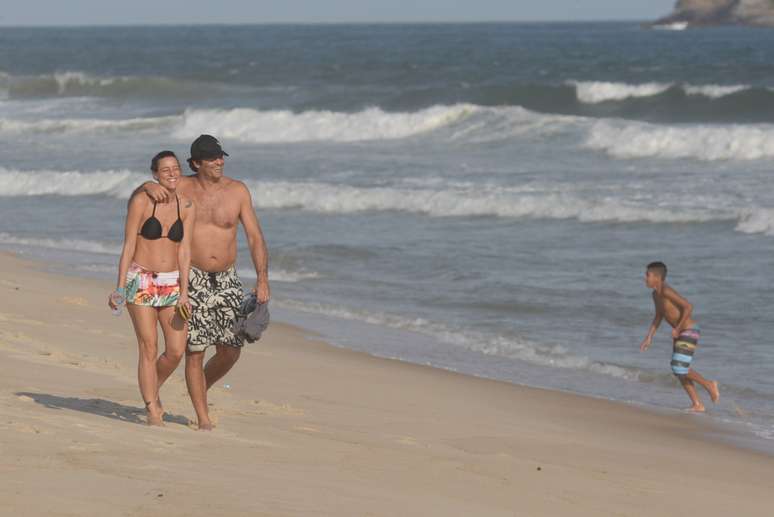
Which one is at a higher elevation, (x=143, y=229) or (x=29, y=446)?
(x=143, y=229)

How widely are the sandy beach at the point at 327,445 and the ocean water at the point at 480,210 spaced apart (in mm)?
909

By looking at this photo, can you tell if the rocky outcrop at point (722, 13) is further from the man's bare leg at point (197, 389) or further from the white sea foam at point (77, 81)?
the man's bare leg at point (197, 389)

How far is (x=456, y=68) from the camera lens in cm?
5603

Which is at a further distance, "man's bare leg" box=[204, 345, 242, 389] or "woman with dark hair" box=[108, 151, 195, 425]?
"man's bare leg" box=[204, 345, 242, 389]

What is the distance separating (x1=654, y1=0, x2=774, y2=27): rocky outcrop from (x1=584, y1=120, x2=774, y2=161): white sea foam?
109796 millimetres

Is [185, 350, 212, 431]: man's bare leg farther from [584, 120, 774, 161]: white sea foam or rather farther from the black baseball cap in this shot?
[584, 120, 774, 161]: white sea foam

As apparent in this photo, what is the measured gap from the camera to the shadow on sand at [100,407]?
6590mm

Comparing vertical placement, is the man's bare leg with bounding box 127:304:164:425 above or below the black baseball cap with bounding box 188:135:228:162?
below

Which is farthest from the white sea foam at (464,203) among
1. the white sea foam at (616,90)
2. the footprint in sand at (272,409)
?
the white sea foam at (616,90)

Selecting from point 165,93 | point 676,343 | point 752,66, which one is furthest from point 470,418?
point 752,66

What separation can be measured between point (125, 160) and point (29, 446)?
71.9 feet

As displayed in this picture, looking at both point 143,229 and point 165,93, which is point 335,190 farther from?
point 165,93

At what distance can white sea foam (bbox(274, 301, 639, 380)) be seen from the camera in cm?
1022

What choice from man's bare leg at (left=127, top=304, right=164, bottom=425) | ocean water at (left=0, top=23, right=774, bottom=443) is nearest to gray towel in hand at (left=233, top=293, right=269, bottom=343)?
man's bare leg at (left=127, top=304, right=164, bottom=425)
